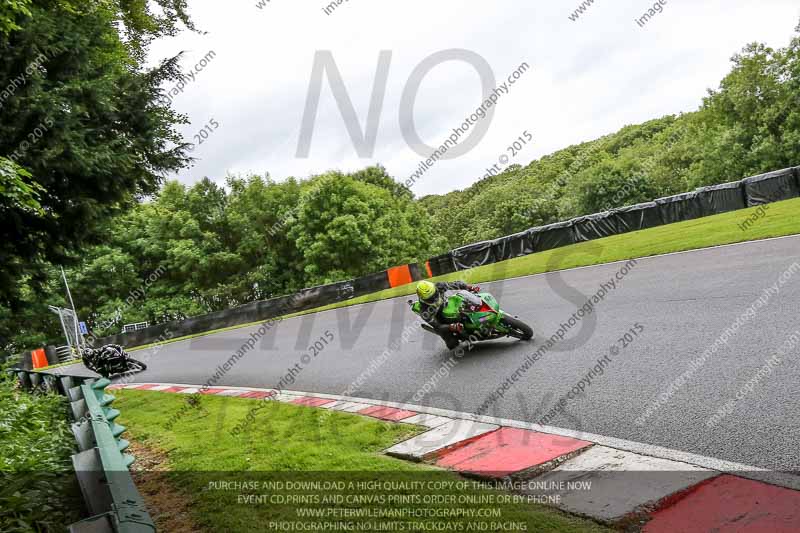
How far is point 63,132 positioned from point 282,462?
551 cm

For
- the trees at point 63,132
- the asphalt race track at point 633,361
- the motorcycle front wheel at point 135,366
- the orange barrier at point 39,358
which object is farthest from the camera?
the orange barrier at point 39,358

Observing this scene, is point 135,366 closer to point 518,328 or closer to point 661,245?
point 518,328

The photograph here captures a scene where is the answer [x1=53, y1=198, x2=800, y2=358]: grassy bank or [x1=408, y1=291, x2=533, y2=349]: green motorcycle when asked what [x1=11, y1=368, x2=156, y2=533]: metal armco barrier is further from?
[x1=53, y1=198, x2=800, y2=358]: grassy bank

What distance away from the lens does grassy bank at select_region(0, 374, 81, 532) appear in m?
3.47

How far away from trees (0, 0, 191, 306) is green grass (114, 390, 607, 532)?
10.1 feet

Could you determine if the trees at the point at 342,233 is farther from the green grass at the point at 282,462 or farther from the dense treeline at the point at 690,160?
the green grass at the point at 282,462

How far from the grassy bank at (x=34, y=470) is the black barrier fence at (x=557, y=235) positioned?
59.9ft

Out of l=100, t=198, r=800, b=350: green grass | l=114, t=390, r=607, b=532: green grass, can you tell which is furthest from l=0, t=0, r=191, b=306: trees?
l=100, t=198, r=800, b=350: green grass

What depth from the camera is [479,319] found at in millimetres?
8883

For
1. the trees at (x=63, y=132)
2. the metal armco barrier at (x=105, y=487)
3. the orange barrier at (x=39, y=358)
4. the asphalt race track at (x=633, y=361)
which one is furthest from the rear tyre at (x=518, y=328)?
the orange barrier at (x=39, y=358)

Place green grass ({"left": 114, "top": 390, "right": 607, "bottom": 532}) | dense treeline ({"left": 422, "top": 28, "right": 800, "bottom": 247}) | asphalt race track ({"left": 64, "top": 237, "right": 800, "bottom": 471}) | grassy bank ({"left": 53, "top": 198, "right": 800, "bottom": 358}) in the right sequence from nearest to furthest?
green grass ({"left": 114, "top": 390, "right": 607, "bottom": 532}), asphalt race track ({"left": 64, "top": 237, "right": 800, "bottom": 471}), grassy bank ({"left": 53, "top": 198, "right": 800, "bottom": 358}), dense treeline ({"left": 422, "top": 28, "right": 800, "bottom": 247})

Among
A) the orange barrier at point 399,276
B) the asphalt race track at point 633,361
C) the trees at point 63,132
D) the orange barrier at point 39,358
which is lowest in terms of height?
the asphalt race track at point 633,361

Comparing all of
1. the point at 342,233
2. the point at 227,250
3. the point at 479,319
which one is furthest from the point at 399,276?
the point at 227,250

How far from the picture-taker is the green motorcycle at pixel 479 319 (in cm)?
890
